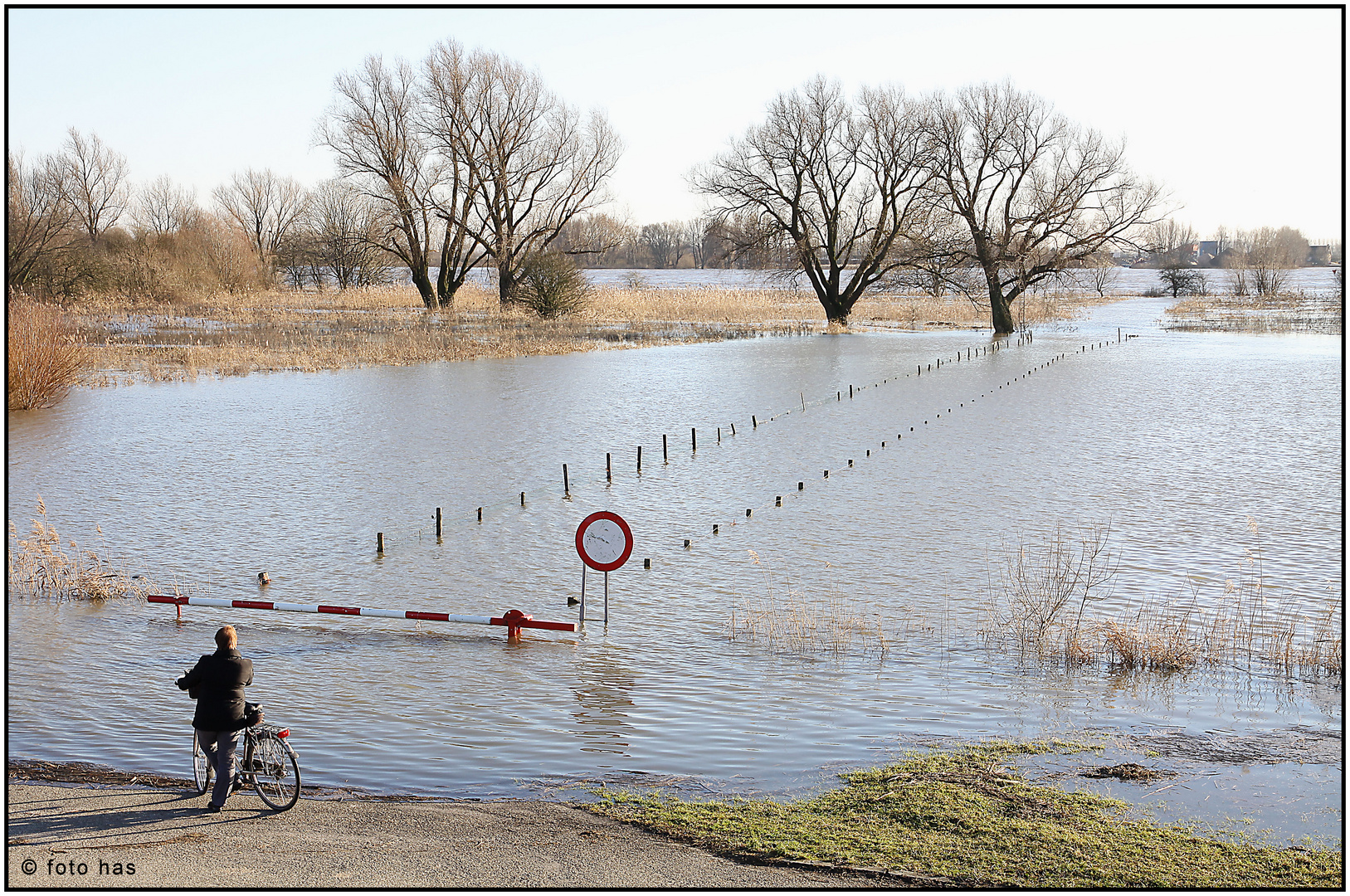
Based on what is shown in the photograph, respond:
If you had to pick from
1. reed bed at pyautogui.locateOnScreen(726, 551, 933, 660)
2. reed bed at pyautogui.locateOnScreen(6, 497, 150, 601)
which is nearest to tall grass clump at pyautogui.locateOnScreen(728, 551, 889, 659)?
reed bed at pyautogui.locateOnScreen(726, 551, 933, 660)

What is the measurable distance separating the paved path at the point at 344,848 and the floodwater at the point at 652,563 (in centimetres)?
78

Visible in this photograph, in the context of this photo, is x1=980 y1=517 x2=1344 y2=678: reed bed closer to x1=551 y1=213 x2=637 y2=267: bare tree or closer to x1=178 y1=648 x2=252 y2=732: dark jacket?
x1=178 y1=648 x2=252 y2=732: dark jacket

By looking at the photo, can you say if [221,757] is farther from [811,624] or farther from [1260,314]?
[1260,314]

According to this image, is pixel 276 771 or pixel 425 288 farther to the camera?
pixel 425 288

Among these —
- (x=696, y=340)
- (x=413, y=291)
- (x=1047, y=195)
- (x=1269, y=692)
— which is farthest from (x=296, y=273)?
(x=1269, y=692)

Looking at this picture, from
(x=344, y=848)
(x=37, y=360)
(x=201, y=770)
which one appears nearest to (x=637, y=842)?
(x=344, y=848)

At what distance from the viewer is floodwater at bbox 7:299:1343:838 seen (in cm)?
839

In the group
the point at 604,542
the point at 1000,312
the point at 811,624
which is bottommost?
the point at 811,624

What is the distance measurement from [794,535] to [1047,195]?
42.0 metres

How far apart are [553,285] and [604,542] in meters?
43.3

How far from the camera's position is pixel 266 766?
6730 mm

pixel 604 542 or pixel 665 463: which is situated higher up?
pixel 665 463

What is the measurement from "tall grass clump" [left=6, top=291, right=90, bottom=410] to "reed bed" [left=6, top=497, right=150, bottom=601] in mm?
15047

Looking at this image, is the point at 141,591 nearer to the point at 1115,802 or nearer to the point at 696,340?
the point at 1115,802
